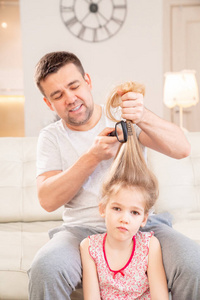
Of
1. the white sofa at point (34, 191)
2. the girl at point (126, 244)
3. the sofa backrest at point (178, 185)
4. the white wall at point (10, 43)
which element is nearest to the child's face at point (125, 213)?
the girl at point (126, 244)

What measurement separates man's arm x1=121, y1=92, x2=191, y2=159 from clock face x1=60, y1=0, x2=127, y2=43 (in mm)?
3600

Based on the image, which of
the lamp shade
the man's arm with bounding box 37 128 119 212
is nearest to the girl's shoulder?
the man's arm with bounding box 37 128 119 212

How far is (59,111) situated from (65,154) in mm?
165

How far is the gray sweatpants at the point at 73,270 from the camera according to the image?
115cm

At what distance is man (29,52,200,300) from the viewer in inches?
46.0

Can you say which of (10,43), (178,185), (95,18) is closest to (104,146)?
(178,185)

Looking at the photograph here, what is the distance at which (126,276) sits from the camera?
125cm

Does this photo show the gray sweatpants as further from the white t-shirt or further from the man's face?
the man's face

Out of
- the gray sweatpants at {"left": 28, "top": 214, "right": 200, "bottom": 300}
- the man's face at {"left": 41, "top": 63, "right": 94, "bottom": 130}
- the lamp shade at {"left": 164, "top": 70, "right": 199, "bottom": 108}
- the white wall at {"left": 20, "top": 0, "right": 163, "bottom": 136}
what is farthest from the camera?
the white wall at {"left": 20, "top": 0, "right": 163, "bottom": 136}

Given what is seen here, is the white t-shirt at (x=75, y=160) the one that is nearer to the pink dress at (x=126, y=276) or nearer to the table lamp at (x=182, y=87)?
the pink dress at (x=126, y=276)

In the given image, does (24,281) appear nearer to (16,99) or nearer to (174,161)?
(174,161)

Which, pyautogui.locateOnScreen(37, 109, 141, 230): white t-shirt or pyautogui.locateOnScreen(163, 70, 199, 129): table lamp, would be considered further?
pyautogui.locateOnScreen(163, 70, 199, 129): table lamp

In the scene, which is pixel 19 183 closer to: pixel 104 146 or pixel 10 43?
pixel 104 146

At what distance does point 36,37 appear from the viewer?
15.6 feet
